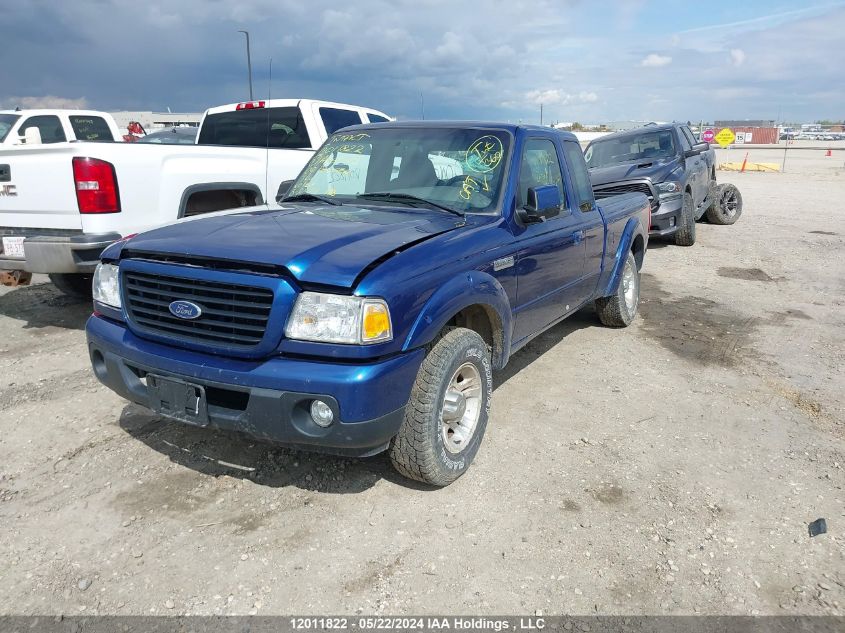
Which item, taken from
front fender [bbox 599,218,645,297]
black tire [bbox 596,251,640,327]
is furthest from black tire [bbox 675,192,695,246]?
front fender [bbox 599,218,645,297]

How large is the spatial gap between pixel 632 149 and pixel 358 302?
31.3 ft

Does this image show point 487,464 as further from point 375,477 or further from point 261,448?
point 261,448

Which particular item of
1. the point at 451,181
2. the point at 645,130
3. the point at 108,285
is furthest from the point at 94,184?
the point at 645,130

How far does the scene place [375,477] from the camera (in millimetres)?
3492

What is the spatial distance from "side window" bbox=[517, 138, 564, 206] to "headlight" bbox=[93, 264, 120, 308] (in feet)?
7.60

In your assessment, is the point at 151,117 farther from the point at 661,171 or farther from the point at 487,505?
the point at 487,505

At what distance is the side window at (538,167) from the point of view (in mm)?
4090

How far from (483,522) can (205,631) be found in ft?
4.31

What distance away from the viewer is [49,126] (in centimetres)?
1197

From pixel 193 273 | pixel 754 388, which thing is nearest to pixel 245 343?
pixel 193 273

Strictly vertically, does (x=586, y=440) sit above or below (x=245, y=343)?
below

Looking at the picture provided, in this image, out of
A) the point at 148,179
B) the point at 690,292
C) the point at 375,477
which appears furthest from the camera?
the point at 690,292

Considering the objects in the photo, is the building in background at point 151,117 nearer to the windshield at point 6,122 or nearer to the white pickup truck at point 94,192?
the windshield at point 6,122

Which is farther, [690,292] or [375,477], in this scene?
[690,292]
